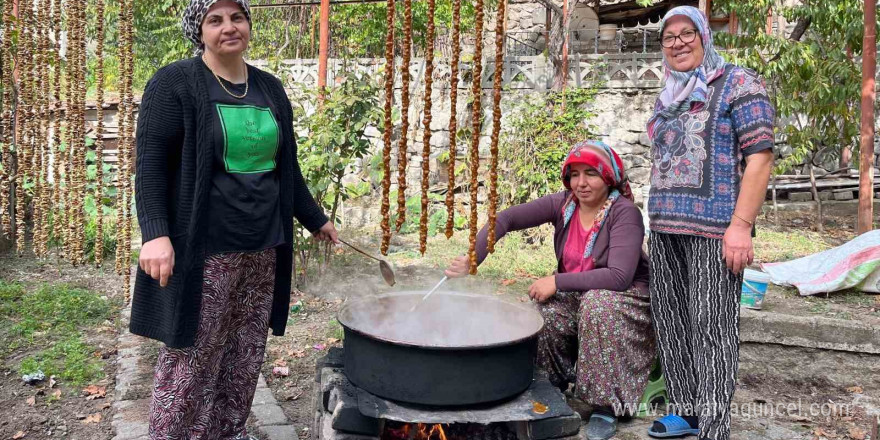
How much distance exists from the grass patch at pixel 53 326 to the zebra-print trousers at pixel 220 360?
153 cm

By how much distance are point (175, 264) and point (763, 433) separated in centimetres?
281

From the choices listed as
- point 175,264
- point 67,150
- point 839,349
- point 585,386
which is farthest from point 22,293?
point 839,349

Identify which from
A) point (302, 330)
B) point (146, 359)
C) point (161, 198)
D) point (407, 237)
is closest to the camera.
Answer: point (161, 198)

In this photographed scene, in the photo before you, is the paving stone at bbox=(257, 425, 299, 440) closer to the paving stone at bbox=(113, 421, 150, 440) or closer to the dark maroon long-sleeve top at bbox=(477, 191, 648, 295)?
the paving stone at bbox=(113, 421, 150, 440)

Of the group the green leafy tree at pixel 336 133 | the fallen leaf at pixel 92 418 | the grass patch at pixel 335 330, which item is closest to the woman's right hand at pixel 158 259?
the fallen leaf at pixel 92 418

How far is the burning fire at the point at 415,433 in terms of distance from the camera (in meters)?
2.73

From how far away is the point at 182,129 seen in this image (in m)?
2.24

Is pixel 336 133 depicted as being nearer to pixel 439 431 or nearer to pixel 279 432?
pixel 279 432

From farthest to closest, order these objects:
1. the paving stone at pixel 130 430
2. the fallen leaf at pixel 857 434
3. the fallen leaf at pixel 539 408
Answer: the fallen leaf at pixel 857 434, the paving stone at pixel 130 430, the fallen leaf at pixel 539 408

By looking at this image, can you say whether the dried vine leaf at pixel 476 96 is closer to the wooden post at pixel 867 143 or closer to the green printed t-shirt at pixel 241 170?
the green printed t-shirt at pixel 241 170

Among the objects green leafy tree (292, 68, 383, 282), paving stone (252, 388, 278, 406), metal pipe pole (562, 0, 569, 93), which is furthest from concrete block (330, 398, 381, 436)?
metal pipe pole (562, 0, 569, 93)

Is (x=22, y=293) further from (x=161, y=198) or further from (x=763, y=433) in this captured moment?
(x=763, y=433)

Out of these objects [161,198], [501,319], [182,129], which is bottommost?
[501,319]

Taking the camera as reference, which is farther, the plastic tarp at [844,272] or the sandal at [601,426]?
the plastic tarp at [844,272]
